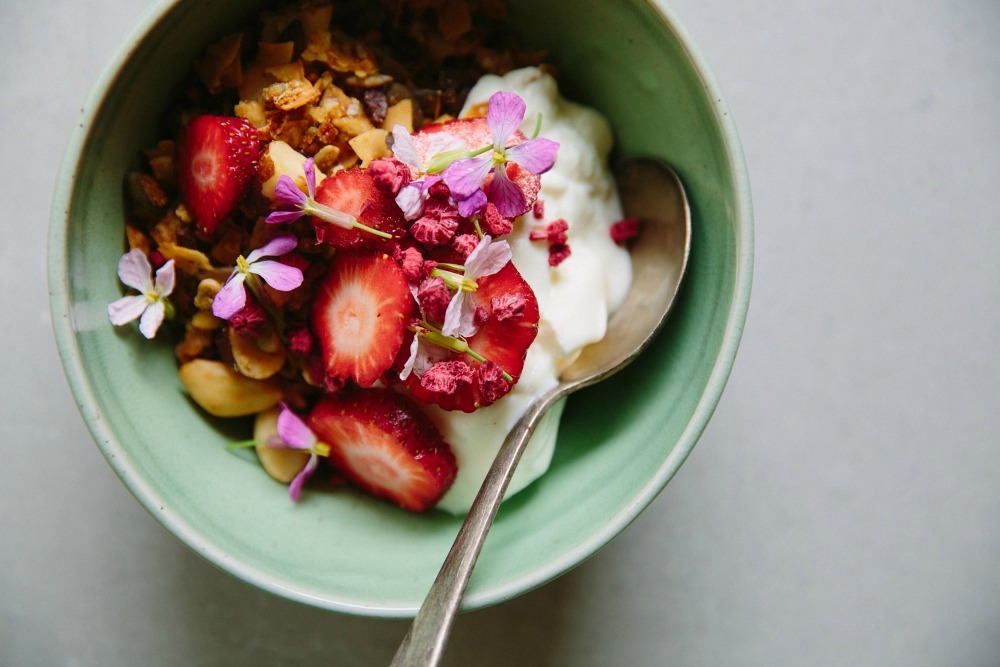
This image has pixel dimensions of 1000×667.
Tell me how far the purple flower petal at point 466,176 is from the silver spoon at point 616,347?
0.27 m

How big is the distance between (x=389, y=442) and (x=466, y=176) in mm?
359

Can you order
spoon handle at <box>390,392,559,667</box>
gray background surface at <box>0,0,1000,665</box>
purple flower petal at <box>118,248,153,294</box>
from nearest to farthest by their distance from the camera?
spoon handle at <box>390,392,559,667</box>
purple flower petal at <box>118,248,153,294</box>
gray background surface at <box>0,0,1000,665</box>

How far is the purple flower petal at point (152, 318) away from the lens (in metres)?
0.93

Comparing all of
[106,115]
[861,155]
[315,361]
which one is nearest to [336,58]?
[106,115]

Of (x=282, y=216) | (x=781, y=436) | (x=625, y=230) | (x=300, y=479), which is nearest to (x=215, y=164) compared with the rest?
(x=282, y=216)

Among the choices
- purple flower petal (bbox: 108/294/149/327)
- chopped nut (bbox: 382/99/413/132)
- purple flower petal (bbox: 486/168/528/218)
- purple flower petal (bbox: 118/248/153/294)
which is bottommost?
purple flower petal (bbox: 108/294/149/327)

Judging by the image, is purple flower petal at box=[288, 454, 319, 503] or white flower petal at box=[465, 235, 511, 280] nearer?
white flower petal at box=[465, 235, 511, 280]

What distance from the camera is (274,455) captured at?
1044mm

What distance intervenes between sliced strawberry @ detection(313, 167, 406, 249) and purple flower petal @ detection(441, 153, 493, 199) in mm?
90

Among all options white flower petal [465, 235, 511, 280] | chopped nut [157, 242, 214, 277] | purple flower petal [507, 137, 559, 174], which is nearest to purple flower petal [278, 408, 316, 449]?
chopped nut [157, 242, 214, 277]

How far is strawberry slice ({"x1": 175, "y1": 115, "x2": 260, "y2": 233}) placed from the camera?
93 cm

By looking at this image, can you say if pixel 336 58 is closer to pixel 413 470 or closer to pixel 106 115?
pixel 106 115

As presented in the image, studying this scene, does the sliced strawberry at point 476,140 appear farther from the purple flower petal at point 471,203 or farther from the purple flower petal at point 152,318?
the purple flower petal at point 152,318

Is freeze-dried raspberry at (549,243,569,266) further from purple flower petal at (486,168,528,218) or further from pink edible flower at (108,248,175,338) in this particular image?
pink edible flower at (108,248,175,338)
